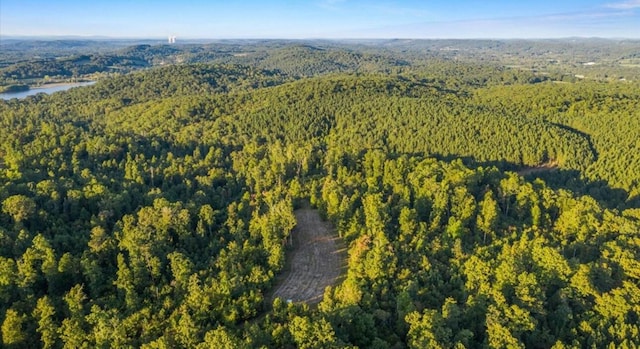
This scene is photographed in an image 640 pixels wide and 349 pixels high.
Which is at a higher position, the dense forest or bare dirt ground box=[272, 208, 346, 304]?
the dense forest

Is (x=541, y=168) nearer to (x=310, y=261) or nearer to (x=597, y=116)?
(x=597, y=116)

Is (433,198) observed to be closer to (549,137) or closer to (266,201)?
(266,201)

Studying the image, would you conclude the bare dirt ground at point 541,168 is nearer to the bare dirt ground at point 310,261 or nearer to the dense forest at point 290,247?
the dense forest at point 290,247

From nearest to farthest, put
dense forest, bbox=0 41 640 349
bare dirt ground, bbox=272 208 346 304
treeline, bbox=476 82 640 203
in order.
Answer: dense forest, bbox=0 41 640 349, bare dirt ground, bbox=272 208 346 304, treeline, bbox=476 82 640 203

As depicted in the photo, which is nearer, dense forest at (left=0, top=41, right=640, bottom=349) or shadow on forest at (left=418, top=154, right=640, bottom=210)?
dense forest at (left=0, top=41, right=640, bottom=349)

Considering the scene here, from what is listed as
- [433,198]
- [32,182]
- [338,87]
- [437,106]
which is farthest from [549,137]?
[32,182]

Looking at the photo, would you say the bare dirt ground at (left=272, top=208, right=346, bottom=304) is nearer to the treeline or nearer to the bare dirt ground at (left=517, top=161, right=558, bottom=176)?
the bare dirt ground at (left=517, top=161, right=558, bottom=176)

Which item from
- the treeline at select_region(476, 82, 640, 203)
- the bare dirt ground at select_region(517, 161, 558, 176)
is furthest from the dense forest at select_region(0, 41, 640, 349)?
the treeline at select_region(476, 82, 640, 203)

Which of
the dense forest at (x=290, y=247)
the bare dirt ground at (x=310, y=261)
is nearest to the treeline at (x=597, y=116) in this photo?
the dense forest at (x=290, y=247)
